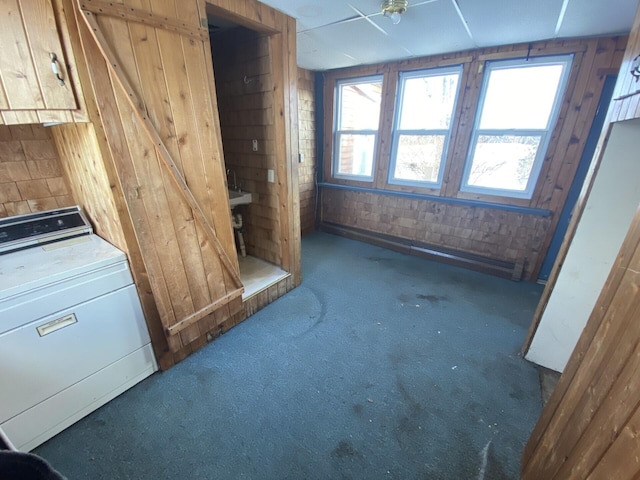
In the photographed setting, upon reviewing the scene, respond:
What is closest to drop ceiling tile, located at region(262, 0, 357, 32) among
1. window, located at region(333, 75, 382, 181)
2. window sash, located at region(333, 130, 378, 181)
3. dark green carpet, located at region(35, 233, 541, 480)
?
window, located at region(333, 75, 382, 181)

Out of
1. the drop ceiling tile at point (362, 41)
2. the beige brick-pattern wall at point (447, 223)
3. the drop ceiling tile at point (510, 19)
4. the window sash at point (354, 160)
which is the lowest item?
the beige brick-pattern wall at point (447, 223)

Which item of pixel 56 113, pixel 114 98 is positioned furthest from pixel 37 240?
pixel 114 98

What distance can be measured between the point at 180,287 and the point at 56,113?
107cm

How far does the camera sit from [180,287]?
1.76 m

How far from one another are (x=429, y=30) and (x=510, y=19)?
562 mm

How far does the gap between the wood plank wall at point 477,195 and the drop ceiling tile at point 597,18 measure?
21 cm

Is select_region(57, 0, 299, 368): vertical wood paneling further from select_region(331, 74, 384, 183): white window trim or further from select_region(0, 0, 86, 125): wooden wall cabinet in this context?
select_region(331, 74, 384, 183): white window trim

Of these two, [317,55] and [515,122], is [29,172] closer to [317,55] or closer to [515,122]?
[317,55]

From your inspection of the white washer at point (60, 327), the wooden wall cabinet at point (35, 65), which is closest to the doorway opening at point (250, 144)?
the white washer at point (60, 327)

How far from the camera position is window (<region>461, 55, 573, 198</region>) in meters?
2.56

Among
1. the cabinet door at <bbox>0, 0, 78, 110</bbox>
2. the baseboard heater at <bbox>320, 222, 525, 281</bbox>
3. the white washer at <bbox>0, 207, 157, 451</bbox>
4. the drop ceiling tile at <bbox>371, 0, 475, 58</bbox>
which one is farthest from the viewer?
the baseboard heater at <bbox>320, 222, 525, 281</bbox>

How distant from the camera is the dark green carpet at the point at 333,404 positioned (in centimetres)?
133

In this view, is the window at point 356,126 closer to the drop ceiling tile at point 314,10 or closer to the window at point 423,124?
the window at point 423,124

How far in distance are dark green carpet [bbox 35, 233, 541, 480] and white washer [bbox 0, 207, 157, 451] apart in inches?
6.5
